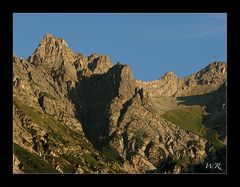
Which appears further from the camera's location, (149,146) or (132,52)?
(149,146)

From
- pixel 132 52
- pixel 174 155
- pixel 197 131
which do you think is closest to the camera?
pixel 132 52

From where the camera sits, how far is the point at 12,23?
588 cm

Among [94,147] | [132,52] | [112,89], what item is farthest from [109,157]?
[132,52]
